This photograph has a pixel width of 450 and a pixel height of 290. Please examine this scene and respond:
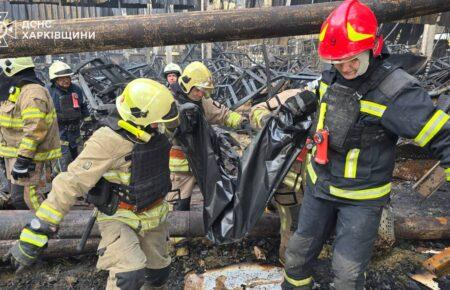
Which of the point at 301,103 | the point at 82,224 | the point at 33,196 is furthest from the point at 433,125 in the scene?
the point at 33,196

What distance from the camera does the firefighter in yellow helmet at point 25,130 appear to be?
12.0 ft

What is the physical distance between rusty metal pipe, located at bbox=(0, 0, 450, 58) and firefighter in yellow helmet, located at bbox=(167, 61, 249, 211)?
1682 millimetres

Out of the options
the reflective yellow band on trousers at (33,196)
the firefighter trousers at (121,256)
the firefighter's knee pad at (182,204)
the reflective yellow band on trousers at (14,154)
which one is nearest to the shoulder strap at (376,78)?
the firefighter trousers at (121,256)

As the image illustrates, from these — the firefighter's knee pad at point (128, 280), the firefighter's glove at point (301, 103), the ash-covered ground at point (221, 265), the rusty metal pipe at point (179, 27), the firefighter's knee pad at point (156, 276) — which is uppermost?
the rusty metal pipe at point (179, 27)

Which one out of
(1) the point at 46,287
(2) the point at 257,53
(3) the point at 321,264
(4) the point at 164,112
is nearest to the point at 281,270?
(3) the point at 321,264

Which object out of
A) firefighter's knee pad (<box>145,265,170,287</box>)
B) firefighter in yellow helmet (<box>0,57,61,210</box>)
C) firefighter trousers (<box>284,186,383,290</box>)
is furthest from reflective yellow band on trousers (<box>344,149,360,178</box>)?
firefighter in yellow helmet (<box>0,57,61,210</box>)

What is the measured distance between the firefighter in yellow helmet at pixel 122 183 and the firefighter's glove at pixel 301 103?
0.86 meters

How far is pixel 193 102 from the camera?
374 cm

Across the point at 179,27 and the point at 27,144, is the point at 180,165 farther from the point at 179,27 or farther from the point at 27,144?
the point at 179,27

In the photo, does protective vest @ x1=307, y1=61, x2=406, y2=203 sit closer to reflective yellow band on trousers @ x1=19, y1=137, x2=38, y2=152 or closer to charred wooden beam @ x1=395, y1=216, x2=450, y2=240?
charred wooden beam @ x1=395, y1=216, x2=450, y2=240

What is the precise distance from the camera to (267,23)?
1954 millimetres

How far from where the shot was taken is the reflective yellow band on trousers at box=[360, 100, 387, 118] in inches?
81.7

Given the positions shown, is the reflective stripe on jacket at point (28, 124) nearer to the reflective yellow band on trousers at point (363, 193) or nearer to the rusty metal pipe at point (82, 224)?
the rusty metal pipe at point (82, 224)

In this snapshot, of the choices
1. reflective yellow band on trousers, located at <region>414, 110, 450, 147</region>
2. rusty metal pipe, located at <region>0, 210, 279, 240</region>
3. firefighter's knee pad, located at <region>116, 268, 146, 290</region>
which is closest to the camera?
reflective yellow band on trousers, located at <region>414, 110, 450, 147</region>
